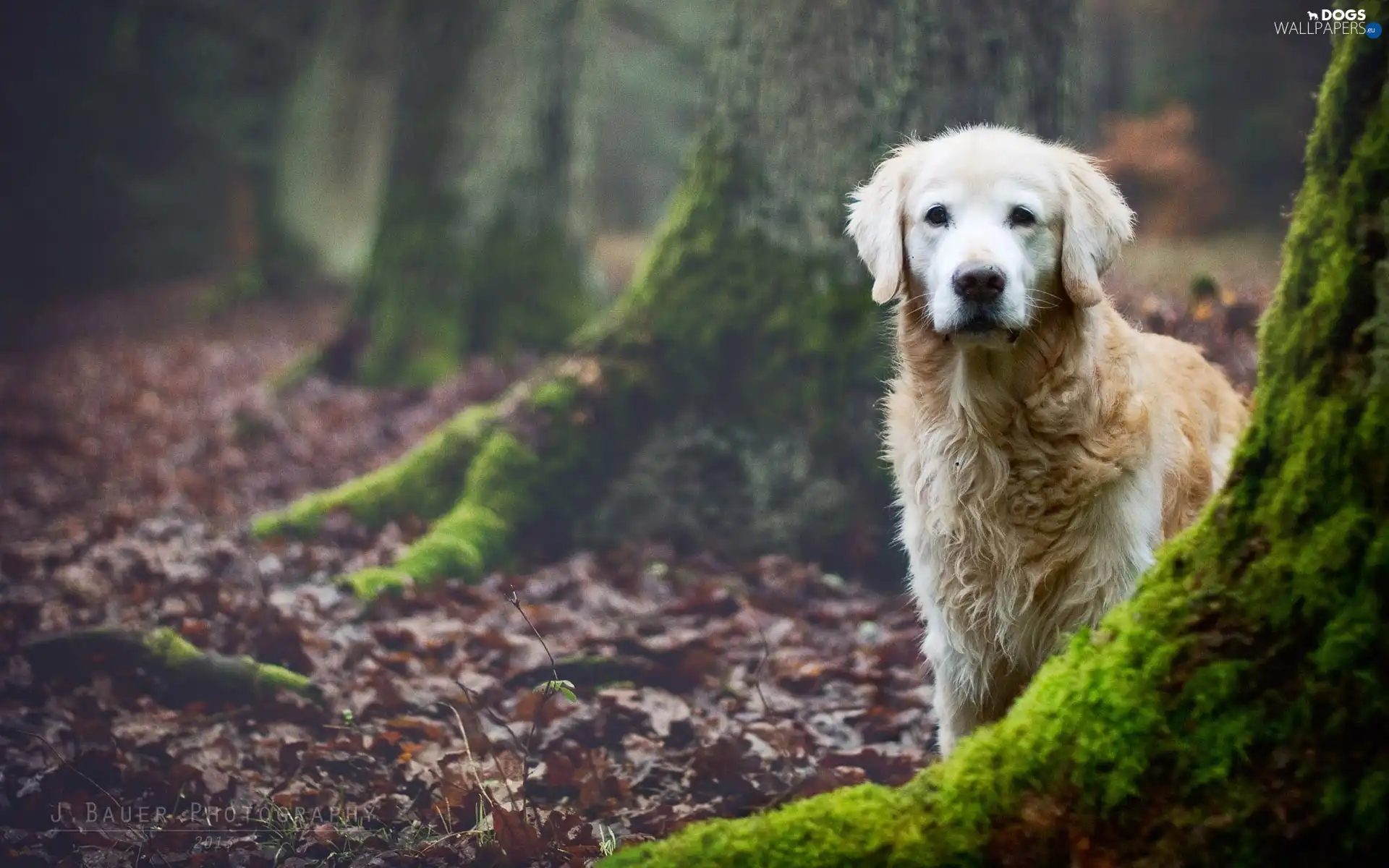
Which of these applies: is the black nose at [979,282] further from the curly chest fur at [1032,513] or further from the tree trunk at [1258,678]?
the tree trunk at [1258,678]

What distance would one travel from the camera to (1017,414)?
313 centimetres

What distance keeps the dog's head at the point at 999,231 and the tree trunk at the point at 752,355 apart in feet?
7.29

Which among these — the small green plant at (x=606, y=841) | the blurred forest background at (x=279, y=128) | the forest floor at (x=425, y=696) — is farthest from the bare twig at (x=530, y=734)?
the blurred forest background at (x=279, y=128)

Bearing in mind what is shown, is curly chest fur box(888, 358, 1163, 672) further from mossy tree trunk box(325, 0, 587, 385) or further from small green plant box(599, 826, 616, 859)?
mossy tree trunk box(325, 0, 587, 385)

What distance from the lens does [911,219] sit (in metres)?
3.27

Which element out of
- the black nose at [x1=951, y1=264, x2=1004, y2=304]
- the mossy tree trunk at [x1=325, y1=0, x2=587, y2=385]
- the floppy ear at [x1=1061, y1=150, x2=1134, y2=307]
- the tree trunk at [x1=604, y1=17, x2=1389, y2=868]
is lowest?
the tree trunk at [x1=604, y1=17, x2=1389, y2=868]

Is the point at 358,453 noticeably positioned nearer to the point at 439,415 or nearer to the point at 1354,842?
the point at 439,415

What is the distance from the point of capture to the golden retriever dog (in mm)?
3031

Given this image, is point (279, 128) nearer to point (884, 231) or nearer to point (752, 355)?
point (752, 355)

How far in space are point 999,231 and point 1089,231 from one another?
0.30 m

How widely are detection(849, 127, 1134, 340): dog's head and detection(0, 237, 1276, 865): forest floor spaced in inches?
66.4

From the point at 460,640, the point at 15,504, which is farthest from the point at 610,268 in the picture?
the point at 460,640

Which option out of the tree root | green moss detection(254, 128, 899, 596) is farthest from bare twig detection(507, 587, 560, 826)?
green moss detection(254, 128, 899, 596)

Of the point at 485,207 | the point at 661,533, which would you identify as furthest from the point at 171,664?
the point at 485,207
